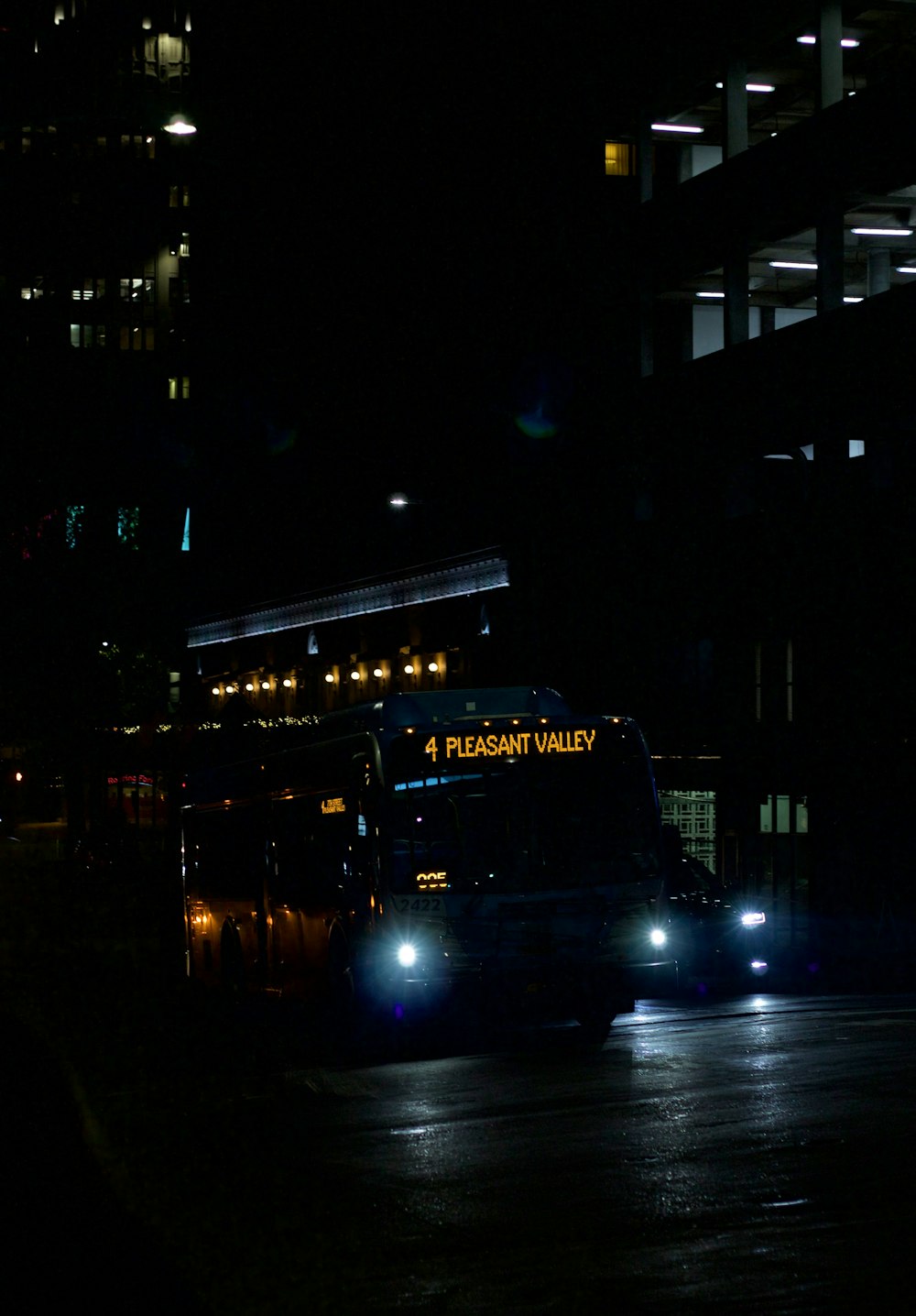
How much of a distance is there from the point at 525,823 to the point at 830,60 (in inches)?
771

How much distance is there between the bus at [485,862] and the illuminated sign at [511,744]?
12mm

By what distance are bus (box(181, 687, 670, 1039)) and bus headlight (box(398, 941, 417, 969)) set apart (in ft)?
0.06

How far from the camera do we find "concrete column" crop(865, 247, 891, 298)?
3209cm

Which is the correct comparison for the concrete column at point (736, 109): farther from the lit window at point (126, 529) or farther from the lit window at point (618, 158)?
the lit window at point (126, 529)

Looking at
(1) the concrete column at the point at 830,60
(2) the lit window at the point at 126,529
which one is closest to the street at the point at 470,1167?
(1) the concrete column at the point at 830,60

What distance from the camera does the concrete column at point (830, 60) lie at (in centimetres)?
3117

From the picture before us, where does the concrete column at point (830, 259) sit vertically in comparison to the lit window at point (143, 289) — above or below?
below

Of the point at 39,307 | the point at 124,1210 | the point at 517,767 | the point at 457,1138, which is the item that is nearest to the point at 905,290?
the point at 517,767

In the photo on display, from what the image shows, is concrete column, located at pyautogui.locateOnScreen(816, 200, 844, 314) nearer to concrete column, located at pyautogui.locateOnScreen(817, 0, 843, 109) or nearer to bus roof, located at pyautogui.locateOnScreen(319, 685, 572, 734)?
concrete column, located at pyautogui.locateOnScreen(817, 0, 843, 109)

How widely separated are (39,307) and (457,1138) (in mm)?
108931

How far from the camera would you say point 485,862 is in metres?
16.4

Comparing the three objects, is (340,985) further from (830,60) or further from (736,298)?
(830,60)

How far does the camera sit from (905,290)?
96.3ft

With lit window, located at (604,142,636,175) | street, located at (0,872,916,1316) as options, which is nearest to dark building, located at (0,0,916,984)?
lit window, located at (604,142,636,175)
